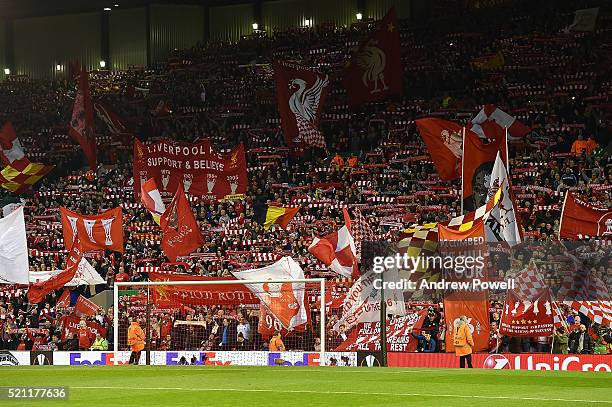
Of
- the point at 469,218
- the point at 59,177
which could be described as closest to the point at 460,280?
the point at 469,218

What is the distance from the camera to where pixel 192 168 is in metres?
37.4

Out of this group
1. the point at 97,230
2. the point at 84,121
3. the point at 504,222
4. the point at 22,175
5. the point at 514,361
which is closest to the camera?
the point at 514,361

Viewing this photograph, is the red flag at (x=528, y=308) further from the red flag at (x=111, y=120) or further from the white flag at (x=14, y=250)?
the red flag at (x=111, y=120)

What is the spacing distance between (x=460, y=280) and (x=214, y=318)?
7153mm

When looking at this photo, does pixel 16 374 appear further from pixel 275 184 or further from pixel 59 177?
pixel 59 177

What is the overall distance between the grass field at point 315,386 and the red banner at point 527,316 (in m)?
2.39

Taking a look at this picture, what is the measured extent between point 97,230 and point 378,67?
10.7 metres

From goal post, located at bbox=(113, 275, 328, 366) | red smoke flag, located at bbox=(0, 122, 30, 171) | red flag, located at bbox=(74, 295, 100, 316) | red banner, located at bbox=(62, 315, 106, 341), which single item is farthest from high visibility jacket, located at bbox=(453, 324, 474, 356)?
red smoke flag, located at bbox=(0, 122, 30, 171)

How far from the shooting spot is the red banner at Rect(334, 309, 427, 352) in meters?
26.1

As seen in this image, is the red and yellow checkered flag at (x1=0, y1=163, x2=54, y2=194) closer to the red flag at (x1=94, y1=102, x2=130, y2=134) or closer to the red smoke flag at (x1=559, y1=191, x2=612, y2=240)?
the red flag at (x1=94, y1=102, x2=130, y2=134)

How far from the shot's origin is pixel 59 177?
47.4 m

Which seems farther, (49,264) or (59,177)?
(59,177)

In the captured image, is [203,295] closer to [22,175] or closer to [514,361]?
[514,361]

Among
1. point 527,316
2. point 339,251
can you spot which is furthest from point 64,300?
point 527,316
